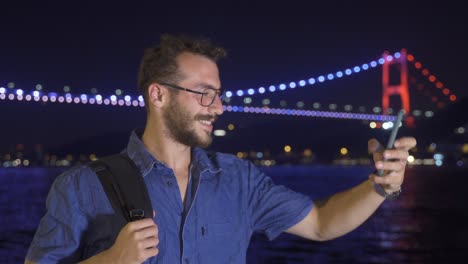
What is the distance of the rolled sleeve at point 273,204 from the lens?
236 centimetres

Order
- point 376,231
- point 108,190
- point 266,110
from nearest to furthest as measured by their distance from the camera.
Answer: point 108,190
point 376,231
point 266,110

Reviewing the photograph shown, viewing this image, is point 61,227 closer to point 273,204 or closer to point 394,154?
point 273,204

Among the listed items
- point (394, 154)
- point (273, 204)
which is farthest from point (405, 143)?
point (273, 204)

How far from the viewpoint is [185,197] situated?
87.2 inches

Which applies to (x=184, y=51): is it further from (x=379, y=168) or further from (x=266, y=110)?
(x=266, y=110)

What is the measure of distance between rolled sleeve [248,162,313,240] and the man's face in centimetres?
22

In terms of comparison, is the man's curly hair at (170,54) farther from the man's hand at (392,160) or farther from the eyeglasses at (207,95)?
the man's hand at (392,160)

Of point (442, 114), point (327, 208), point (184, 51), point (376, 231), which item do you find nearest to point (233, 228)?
point (327, 208)

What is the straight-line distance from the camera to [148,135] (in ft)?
7.88

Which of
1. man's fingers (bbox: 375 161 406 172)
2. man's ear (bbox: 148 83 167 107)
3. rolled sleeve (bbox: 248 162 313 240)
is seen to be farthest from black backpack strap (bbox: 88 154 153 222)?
man's fingers (bbox: 375 161 406 172)

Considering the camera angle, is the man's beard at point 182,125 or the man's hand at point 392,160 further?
the man's beard at point 182,125

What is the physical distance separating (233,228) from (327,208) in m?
0.37

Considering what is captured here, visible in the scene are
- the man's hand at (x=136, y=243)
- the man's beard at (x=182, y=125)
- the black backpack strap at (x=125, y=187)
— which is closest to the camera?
the man's hand at (x=136, y=243)

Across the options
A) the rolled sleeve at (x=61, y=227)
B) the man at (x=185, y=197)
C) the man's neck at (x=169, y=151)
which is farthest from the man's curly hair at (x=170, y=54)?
the rolled sleeve at (x=61, y=227)
